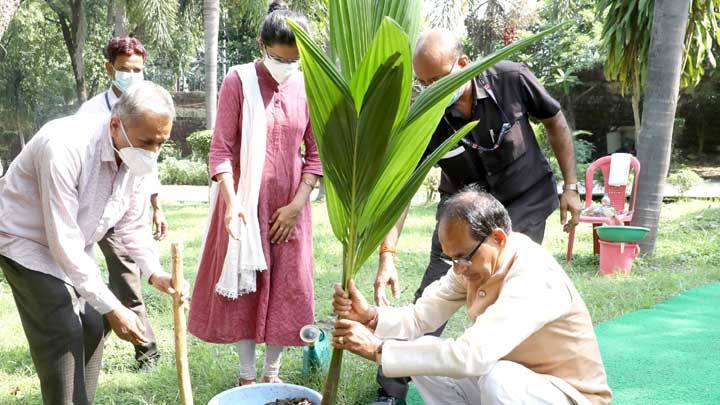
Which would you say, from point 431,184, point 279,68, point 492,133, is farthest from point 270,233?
point 431,184

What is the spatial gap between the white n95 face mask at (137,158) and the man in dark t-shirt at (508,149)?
1.00m

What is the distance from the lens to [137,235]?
103 inches

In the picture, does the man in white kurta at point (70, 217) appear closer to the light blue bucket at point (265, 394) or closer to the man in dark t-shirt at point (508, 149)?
the light blue bucket at point (265, 394)

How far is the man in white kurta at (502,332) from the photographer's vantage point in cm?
199

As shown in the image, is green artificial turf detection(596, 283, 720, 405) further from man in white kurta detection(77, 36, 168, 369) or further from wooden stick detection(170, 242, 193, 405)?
man in white kurta detection(77, 36, 168, 369)

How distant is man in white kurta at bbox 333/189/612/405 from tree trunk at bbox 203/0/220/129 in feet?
34.4

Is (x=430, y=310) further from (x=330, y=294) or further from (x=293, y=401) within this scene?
(x=330, y=294)

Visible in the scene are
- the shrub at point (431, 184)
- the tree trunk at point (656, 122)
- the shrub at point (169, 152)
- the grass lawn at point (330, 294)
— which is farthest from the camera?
the shrub at point (169, 152)

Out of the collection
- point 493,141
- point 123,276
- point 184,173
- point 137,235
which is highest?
point 493,141

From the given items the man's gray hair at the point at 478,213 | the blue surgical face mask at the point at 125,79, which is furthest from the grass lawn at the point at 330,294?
the blue surgical face mask at the point at 125,79

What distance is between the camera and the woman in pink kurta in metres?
2.84

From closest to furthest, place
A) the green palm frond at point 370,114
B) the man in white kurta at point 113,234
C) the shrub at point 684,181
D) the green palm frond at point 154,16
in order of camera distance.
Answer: the green palm frond at point 370,114
the man in white kurta at point 113,234
the shrub at point 684,181
the green palm frond at point 154,16

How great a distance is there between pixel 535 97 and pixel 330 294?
2761mm

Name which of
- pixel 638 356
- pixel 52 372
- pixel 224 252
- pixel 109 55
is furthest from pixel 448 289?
pixel 109 55
